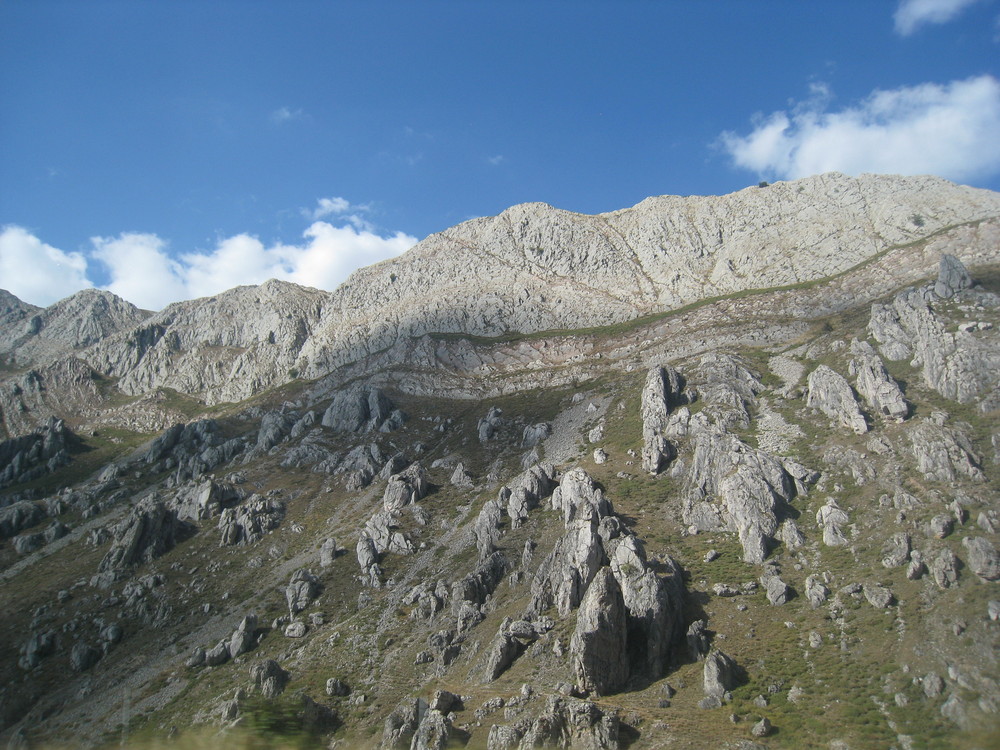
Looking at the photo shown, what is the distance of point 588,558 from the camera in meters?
67.8

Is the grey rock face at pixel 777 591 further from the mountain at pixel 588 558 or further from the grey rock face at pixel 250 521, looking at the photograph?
the grey rock face at pixel 250 521

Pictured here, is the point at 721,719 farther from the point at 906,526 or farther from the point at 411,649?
the point at 411,649

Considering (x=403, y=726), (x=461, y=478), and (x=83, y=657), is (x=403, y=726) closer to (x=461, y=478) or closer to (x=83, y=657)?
(x=83, y=657)

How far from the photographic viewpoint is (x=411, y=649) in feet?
228

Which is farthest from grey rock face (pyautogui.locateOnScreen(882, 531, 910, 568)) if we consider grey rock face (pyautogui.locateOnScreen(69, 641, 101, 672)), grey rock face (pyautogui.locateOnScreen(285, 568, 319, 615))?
grey rock face (pyautogui.locateOnScreen(69, 641, 101, 672))

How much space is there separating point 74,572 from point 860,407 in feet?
452

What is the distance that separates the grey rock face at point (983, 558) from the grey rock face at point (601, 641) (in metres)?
31.3

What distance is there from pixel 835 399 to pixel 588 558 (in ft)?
160

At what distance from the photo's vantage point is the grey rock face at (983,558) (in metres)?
48.8

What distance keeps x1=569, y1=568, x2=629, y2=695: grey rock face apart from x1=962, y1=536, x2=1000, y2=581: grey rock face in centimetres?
3129

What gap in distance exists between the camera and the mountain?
1852 inches

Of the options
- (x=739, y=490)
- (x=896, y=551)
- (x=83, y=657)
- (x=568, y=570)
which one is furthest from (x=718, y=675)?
(x=83, y=657)

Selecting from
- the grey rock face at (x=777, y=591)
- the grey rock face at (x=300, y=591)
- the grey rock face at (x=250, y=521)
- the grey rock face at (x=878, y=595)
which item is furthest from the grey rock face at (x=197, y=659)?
the grey rock face at (x=878, y=595)

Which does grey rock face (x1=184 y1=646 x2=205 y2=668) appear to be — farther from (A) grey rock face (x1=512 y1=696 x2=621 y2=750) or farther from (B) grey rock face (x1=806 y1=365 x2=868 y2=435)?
(B) grey rock face (x1=806 y1=365 x2=868 y2=435)
